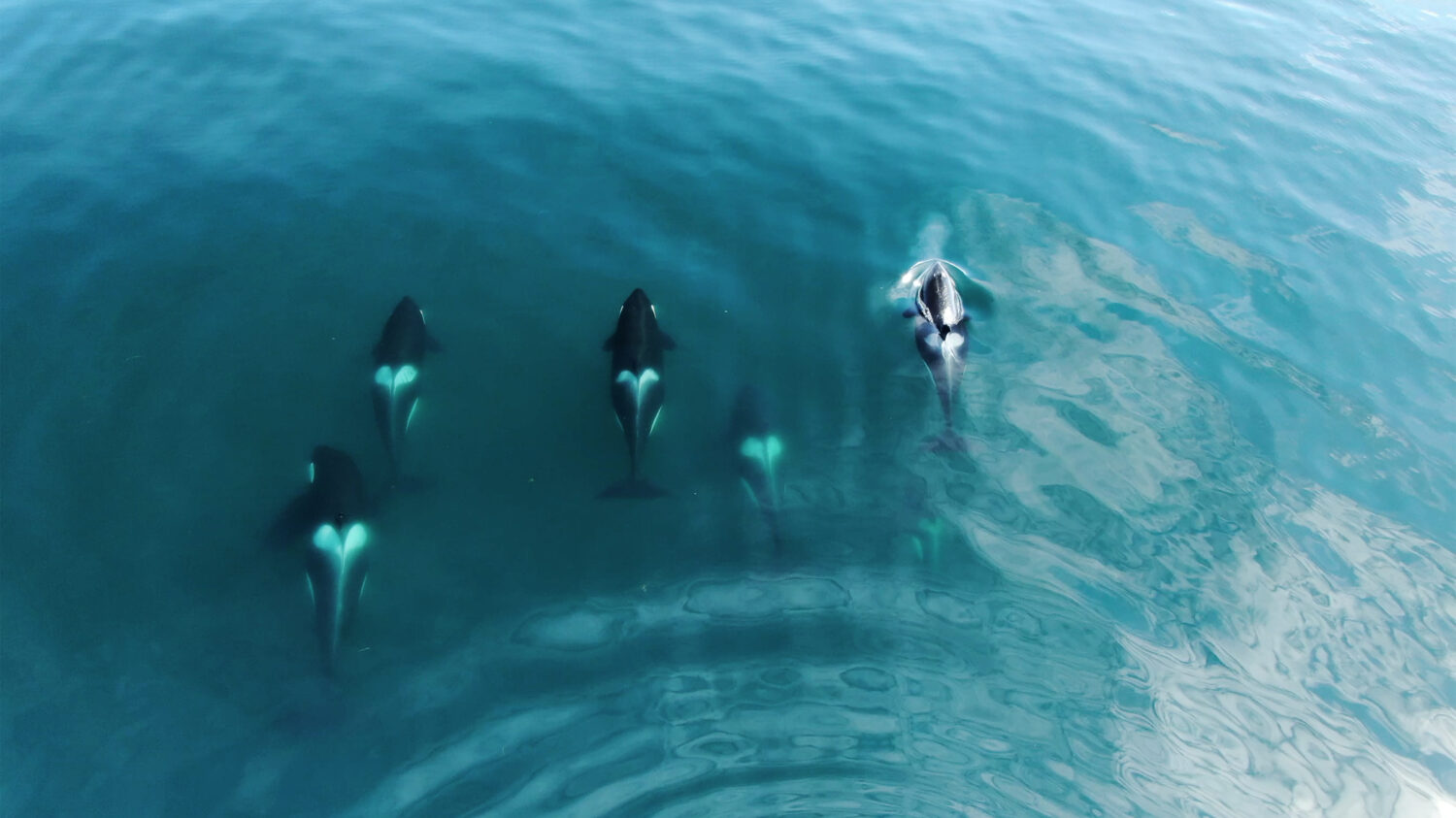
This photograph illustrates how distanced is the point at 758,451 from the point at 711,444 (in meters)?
0.71

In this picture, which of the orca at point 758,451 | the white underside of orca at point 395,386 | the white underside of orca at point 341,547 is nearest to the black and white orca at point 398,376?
the white underside of orca at point 395,386

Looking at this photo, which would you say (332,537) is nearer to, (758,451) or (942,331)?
(758,451)

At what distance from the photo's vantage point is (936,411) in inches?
490

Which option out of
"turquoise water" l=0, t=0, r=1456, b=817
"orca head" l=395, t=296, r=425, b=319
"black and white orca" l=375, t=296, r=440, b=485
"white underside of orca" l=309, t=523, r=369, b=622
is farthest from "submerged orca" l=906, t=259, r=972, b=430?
"white underside of orca" l=309, t=523, r=369, b=622

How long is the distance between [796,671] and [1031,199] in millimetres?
11143

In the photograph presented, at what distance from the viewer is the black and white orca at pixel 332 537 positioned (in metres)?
9.82

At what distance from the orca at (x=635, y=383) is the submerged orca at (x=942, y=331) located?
14.1ft

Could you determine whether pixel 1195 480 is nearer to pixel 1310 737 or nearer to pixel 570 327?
pixel 1310 737

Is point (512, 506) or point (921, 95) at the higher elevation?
point (921, 95)

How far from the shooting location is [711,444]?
11844mm

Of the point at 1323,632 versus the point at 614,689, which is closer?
the point at 614,689

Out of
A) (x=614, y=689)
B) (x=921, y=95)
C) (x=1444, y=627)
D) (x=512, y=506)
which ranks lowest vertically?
(x=614, y=689)

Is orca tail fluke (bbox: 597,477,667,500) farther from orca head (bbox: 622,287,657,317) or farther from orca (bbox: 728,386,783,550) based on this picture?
orca head (bbox: 622,287,657,317)

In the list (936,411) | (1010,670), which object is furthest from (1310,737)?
(936,411)
